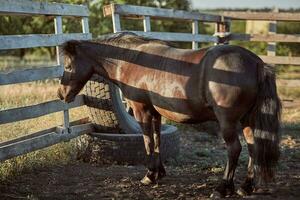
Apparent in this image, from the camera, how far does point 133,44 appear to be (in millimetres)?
5234

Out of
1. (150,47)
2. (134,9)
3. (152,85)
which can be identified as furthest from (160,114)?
(134,9)

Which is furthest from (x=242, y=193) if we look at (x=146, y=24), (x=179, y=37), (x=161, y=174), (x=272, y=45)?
(x=272, y=45)

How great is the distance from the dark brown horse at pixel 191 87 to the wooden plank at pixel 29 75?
31 centimetres

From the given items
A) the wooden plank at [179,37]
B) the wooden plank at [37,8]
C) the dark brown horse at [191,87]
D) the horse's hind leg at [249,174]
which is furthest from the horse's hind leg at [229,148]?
the wooden plank at [179,37]

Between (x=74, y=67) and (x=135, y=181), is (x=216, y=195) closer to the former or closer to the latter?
(x=135, y=181)

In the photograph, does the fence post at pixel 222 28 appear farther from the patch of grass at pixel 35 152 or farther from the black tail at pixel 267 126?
the black tail at pixel 267 126

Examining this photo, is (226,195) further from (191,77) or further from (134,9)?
(134,9)

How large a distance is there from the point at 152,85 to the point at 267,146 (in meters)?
1.27

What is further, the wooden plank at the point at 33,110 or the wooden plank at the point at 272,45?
the wooden plank at the point at 272,45

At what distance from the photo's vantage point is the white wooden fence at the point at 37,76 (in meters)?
5.01

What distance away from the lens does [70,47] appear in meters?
5.23

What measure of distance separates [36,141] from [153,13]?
11.1ft

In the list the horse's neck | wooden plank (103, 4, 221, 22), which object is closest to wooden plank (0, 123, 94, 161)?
the horse's neck

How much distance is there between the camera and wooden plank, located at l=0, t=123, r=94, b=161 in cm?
503
